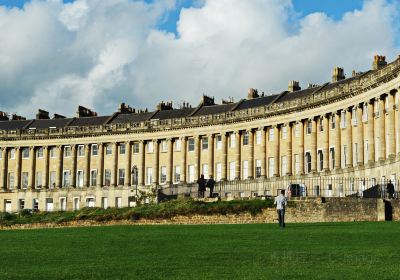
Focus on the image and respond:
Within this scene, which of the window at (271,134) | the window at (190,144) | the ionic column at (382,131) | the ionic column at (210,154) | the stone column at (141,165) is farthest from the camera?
the stone column at (141,165)

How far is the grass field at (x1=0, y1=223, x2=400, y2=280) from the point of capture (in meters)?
18.5

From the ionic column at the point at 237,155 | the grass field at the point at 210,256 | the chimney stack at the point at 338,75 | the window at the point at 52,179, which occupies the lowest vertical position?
the grass field at the point at 210,256

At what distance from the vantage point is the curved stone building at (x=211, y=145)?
70.9 meters

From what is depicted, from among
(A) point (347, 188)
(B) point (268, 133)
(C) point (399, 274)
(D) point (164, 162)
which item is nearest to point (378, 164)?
(A) point (347, 188)

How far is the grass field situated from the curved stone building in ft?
122

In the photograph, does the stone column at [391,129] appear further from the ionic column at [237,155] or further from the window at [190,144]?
the window at [190,144]

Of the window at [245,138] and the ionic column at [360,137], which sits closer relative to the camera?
the ionic column at [360,137]

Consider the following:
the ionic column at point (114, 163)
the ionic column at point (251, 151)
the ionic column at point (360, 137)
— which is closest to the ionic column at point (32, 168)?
the ionic column at point (114, 163)

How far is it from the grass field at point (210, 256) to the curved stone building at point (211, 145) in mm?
37302

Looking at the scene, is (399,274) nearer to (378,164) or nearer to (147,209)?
(147,209)

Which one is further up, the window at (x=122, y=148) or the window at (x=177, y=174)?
the window at (x=122, y=148)

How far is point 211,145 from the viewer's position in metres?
92.3

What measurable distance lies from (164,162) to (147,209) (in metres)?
44.5

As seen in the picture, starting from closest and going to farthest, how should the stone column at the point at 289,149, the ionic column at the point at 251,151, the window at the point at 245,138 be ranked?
the stone column at the point at 289,149 < the ionic column at the point at 251,151 < the window at the point at 245,138
